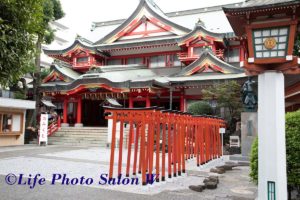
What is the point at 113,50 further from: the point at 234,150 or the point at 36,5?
the point at 36,5

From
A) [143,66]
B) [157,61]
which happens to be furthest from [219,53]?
[143,66]

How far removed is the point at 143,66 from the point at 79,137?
9.67m

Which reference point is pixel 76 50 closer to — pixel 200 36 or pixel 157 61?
pixel 157 61

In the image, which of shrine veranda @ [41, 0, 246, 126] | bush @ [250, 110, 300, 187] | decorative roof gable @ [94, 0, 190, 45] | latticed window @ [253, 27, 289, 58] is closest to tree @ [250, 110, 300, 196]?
bush @ [250, 110, 300, 187]

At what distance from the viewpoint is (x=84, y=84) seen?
23.2 meters

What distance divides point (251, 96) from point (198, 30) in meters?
12.2

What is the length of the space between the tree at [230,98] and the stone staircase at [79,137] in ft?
25.5

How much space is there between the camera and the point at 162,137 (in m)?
8.38

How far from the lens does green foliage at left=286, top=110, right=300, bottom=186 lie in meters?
5.79

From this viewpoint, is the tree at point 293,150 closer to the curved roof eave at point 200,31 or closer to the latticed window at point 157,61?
the curved roof eave at point 200,31

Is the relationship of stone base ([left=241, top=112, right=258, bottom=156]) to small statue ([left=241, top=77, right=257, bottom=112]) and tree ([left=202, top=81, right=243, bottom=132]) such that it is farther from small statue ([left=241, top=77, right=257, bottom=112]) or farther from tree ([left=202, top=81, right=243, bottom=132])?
tree ([left=202, top=81, right=243, bottom=132])

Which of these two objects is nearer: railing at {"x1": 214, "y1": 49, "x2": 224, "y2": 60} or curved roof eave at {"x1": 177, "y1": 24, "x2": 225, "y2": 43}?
curved roof eave at {"x1": 177, "y1": 24, "x2": 225, "y2": 43}

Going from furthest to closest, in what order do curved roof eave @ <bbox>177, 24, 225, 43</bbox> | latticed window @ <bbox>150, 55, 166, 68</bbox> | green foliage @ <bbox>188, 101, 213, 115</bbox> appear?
latticed window @ <bbox>150, 55, 166, 68</bbox> → curved roof eave @ <bbox>177, 24, 225, 43</bbox> → green foliage @ <bbox>188, 101, 213, 115</bbox>

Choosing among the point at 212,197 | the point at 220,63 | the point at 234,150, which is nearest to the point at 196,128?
the point at 212,197
